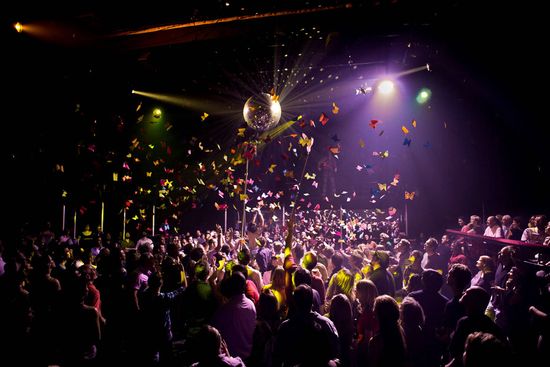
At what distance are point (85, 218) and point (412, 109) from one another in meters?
10.7

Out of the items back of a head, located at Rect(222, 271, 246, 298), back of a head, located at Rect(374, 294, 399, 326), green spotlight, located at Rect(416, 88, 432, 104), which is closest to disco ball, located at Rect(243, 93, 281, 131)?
back of a head, located at Rect(222, 271, 246, 298)

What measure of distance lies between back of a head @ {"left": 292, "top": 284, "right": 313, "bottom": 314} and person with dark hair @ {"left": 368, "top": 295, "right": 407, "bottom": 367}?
18.6 inches

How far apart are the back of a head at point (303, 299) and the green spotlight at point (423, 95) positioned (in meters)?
9.37

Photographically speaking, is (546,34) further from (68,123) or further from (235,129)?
(68,123)

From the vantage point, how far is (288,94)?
Answer: 1139 cm

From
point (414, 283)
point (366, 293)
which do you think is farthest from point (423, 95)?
point (366, 293)

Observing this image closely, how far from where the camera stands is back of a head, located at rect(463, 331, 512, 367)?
5.92 ft

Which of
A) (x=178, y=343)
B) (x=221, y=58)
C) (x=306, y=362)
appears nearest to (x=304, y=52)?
(x=221, y=58)

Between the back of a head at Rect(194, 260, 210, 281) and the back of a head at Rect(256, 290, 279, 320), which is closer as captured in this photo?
the back of a head at Rect(256, 290, 279, 320)

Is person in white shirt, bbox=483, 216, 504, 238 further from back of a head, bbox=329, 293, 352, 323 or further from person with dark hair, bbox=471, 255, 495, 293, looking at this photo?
→ back of a head, bbox=329, 293, 352, 323

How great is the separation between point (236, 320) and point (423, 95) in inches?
376

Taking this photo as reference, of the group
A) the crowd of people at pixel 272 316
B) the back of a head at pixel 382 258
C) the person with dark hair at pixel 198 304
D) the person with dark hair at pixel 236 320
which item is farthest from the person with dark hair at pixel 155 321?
the back of a head at pixel 382 258

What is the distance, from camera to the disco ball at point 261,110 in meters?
5.91

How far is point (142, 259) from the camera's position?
16.0ft
